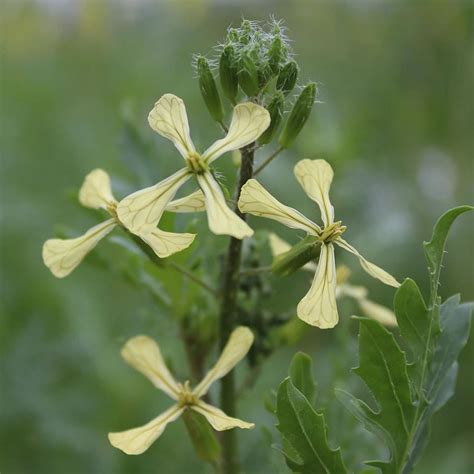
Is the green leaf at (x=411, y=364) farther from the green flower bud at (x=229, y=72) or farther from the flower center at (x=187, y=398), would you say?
the green flower bud at (x=229, y=72)

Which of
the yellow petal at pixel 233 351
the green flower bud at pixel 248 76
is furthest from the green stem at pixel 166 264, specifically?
the green flower bud at pixel 248 76

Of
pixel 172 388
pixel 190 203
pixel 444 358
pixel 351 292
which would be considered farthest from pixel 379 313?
pixel 190 203

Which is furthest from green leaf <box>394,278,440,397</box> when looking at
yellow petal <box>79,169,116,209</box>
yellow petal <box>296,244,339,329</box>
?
yellow petal <box>79,169,116,209</box>

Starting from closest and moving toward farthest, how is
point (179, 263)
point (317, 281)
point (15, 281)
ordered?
point (317, 281) → point (179, 263) → point (15, 281)

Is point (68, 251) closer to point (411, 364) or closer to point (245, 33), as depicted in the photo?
point (245, 33)

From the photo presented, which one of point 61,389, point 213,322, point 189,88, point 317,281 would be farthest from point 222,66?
point 189,88

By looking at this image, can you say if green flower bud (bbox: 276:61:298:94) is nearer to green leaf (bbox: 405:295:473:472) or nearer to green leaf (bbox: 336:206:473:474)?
green leaf (bbox: 336:206:473:474)

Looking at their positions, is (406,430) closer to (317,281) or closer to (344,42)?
(317,281)
